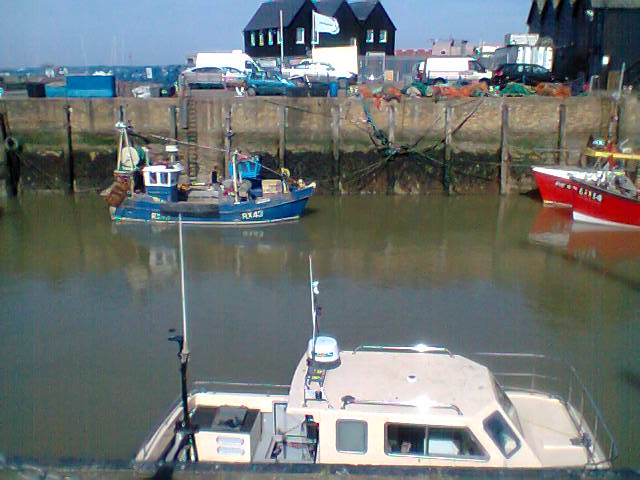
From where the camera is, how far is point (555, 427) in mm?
6270

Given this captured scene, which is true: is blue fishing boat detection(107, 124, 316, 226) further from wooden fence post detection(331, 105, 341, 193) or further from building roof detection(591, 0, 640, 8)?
building roof detection(591, 0, 640, 8)

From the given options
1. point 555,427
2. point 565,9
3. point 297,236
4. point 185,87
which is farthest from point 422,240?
point 565,9

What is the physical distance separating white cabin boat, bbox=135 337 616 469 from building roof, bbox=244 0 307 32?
36.7m

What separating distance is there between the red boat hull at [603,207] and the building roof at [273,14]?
87.4ft

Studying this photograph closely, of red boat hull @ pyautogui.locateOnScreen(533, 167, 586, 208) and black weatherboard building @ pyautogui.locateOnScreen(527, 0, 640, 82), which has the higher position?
black weatherboard building @ pyautogui.locateOnScreen(527, 0, 640, 82)

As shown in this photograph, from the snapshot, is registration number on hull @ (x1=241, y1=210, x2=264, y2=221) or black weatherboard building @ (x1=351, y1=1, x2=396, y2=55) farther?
black weatherboard building @ (x1=351, y1=1, x2=396, y2=55)

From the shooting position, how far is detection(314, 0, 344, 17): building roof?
4119 centimetres

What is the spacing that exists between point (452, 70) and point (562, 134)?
9106 millimetres

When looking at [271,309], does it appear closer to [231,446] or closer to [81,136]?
[231,446]

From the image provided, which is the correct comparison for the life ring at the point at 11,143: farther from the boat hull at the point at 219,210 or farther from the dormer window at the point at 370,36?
the dormer window at the point at 370,36

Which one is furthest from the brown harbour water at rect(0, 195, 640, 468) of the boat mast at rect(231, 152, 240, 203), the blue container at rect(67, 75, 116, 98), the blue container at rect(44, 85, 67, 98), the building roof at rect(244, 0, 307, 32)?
the building roof at rect(244, 0, 307, 32)

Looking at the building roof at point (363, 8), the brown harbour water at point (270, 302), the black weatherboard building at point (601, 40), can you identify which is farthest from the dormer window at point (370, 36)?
the brown harbour water at point (270, 302)

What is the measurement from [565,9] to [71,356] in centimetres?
2891

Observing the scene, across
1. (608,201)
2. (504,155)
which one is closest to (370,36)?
(504,155)
